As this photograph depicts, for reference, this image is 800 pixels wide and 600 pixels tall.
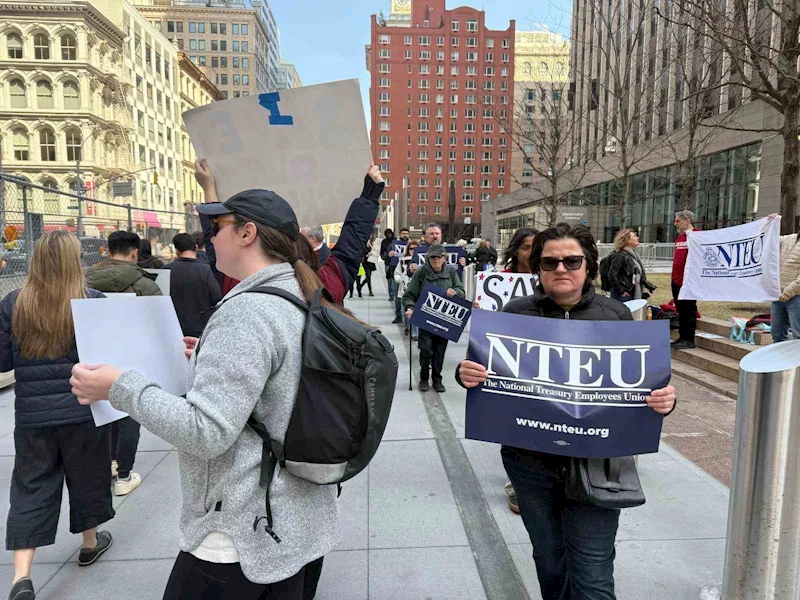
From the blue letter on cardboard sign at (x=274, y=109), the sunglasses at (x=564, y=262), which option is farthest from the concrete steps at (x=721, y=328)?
the blue letter on cardboard sign at (x=274, y=109)

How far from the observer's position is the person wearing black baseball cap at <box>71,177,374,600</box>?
4.71 ft

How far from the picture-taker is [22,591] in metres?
2.72

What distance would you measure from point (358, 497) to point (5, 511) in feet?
7.76

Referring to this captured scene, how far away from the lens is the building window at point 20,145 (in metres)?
54.4

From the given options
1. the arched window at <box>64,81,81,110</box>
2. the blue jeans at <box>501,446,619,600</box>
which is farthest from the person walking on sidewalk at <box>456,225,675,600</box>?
the arched window at <box>64,81,81,110</box>

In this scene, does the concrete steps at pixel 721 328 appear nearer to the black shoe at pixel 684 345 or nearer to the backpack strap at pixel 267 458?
the black shoe at pixel 684 345

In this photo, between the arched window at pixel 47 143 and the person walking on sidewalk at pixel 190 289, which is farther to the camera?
the arched window at pixel 47 143

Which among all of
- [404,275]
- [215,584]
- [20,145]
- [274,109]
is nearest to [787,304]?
[274,109]

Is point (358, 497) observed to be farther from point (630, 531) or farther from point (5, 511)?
point (5, 511)

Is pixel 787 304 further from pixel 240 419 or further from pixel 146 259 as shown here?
pixel 146 259

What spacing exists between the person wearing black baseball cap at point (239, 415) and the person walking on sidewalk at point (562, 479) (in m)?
0.88

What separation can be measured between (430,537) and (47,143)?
210 feet

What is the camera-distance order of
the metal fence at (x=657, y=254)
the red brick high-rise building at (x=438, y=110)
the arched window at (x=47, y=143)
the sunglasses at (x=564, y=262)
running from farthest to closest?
the red brick high-rise building at (x=438, y=110) → the arched window at (x=47, y=143) → the metal fence at (x=657, y=254) → the sunglasses at (x=564, y=262)

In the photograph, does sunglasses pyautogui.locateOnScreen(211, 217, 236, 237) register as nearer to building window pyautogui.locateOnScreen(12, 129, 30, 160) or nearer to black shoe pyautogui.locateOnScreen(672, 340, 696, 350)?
black shoe pyautogui.locateOnScreen(672, 340, 696, 350)
